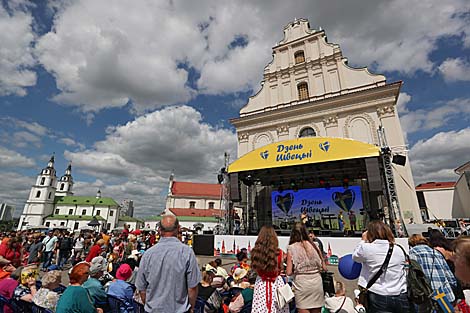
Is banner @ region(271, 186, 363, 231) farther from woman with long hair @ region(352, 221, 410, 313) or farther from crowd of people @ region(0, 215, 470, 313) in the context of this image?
woman with long hair @ region(352, 221, 410, 313)

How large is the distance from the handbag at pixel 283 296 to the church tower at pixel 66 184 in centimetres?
8323

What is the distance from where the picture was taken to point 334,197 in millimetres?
13133

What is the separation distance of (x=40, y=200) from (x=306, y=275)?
73.4 metres

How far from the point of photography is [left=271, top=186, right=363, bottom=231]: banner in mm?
12539

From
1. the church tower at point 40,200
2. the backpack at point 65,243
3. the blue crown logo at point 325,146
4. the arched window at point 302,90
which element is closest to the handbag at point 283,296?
the blue crown logo at point 325,146

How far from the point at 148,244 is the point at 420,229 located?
13.5 metres

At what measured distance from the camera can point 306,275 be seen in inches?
104

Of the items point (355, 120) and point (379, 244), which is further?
point (355, 120)

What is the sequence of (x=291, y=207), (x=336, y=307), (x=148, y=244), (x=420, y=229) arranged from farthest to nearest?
(x=291, y=207) → (x=148, y=244) → (x=420, y=229) → (x=336, y=307)

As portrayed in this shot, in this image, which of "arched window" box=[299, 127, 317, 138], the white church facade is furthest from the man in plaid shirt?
Result: "arched window" box=[299, 127, 317, 138]

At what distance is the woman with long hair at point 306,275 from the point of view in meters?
2.59

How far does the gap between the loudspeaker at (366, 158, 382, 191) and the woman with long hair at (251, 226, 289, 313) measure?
28.1 feet

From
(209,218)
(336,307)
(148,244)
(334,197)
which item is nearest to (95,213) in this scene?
(209,218)

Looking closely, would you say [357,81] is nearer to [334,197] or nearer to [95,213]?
[334,197]
